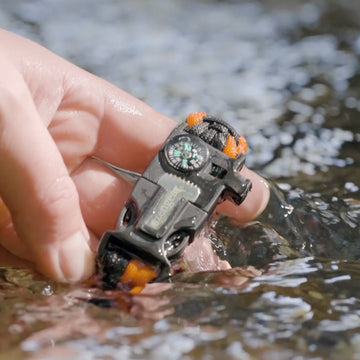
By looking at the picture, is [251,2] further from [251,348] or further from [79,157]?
[251,348]

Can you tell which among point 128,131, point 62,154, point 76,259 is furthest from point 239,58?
point 76,259

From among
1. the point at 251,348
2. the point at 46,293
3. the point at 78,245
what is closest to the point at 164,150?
the point at 78,245

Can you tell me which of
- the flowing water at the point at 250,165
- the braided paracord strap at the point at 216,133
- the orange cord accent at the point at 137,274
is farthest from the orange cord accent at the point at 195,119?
the orange cord accent at the point at 137,274

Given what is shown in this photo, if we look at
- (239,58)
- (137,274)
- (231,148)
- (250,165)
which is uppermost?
(239,58)

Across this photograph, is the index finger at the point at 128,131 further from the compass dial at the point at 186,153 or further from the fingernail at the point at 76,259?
the fingernail at the point at 76,259

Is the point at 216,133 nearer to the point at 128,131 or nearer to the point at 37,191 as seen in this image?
the point at 128,131
